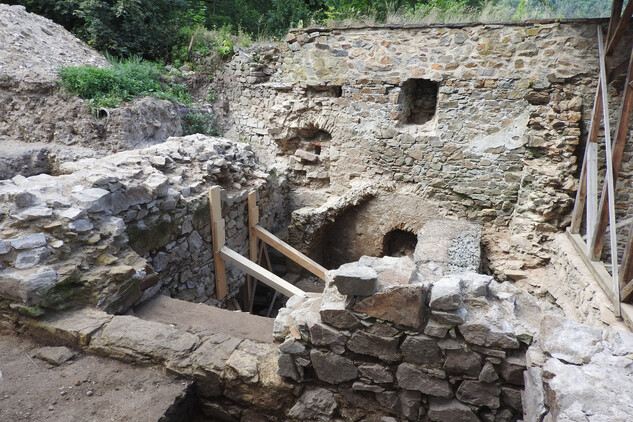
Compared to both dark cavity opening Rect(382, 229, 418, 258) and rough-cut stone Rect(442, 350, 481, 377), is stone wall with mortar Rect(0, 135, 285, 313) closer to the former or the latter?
rough-cut stone Rect(442, 350, 481, 377)

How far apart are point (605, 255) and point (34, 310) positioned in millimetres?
6636

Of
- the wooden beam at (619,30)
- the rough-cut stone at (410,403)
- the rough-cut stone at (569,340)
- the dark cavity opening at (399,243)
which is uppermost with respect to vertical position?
the wooden beam at (619,30)

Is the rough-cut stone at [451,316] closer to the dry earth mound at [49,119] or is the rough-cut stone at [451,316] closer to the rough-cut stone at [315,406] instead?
the rough-cut stone at [315,406]

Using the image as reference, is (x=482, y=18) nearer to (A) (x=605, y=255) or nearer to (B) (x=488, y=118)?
(B) (x=488, y=118)

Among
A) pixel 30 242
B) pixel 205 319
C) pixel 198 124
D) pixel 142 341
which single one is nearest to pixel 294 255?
pixel 205 319

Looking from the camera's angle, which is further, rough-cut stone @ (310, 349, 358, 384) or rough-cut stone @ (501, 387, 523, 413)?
rough-cut stone @ (310, 349, 358, 384)

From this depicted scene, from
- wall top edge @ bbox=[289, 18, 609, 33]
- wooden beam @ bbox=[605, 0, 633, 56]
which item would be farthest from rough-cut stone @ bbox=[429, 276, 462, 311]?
wall top edge @ bbox=[289, 18, 609, 33]

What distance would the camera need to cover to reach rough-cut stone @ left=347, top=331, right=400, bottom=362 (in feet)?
7.59

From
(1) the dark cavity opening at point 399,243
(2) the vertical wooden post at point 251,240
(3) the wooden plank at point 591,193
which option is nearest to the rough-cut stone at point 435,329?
(3) the wooden plank at point 591,193

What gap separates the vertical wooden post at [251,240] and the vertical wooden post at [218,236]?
2.31 feet

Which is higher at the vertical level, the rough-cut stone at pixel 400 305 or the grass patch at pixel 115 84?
the grass patch at pixel 115 84

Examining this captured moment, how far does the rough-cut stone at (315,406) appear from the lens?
2527 mm

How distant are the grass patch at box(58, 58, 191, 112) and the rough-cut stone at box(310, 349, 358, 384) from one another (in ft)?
20.1

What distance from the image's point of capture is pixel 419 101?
6.82m
